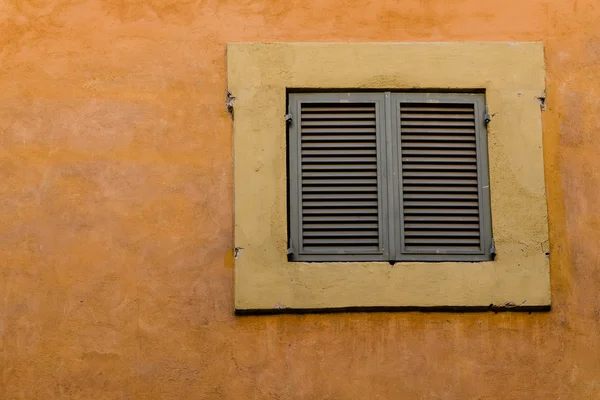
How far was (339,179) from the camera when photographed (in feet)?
15.0

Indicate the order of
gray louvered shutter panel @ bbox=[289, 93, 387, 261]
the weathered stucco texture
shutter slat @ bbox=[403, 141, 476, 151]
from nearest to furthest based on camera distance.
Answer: the weathered stucco texture → gray louvered shutter panel @ bbox=[289, 93, 387, 261] → shutter slat @ bbox=[403, 141, 476, 151]

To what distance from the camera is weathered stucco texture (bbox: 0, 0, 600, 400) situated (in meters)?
4.34

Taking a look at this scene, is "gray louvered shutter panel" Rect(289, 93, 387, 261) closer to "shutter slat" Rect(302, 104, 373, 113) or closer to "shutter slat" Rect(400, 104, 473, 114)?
"shutter slat" Rect(302, 104, 373, 113)

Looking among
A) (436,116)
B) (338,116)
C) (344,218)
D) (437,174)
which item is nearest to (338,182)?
(344,218)

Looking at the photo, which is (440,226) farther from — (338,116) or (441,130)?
(338,116)

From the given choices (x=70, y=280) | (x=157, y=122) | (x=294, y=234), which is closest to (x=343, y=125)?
(x=294, y=234)

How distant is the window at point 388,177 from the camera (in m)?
4.49

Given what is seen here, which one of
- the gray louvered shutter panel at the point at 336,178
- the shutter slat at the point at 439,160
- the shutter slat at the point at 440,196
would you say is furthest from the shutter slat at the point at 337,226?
the shutter slat at the point at 439,160

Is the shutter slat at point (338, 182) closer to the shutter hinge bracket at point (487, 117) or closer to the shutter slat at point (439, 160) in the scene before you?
the shutter slat at point (439, 160)

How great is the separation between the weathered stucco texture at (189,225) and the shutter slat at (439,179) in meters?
0.37

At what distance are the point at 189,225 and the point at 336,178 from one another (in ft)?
2.56

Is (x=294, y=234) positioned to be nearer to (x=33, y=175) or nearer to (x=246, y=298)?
(x=246, y=298)

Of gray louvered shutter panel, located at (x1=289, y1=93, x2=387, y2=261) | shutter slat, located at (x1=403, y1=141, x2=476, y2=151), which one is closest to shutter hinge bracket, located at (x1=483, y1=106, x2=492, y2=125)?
shutter slat, located at (x1=403, y1=141, x2=476, y2=151)

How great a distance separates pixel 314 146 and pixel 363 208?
1.33 ft
